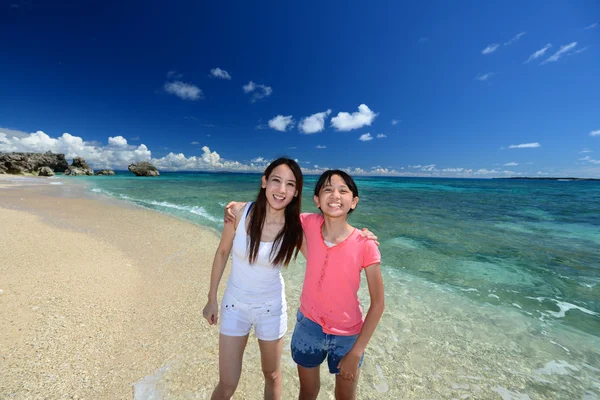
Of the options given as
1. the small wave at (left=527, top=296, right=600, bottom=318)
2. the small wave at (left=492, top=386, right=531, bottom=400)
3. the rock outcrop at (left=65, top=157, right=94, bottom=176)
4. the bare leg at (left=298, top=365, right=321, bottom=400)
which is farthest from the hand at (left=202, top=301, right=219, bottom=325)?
the rock outcrop at (left=65, top=157, right=94, bottom=176)

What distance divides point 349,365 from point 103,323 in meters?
4.01

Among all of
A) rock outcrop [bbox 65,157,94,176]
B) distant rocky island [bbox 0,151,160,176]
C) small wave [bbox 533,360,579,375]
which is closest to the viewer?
small wave [bbox 533,360,579,375]

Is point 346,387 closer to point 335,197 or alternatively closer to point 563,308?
point 335,197

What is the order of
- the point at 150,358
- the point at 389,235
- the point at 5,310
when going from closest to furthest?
the point at 150,358 → the point at 5,310 → the point at 389,235

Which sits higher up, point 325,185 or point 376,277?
point 325,185

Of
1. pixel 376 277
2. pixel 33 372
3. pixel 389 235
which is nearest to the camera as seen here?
pixel 376 277

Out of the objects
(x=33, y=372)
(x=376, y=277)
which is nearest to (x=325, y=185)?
(x=376, y=277)

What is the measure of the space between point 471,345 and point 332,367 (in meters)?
3.51

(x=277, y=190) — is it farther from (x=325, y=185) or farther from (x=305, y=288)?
(x=305, y=288)

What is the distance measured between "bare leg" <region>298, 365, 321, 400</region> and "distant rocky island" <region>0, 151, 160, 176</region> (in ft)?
280

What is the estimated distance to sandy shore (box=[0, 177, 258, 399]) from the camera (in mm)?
2889

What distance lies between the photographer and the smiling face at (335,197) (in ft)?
7.05

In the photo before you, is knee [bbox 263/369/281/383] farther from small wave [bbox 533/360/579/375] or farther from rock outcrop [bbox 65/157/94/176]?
rock outcrop [bbox 65/157/94/176]

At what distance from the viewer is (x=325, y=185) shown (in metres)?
2.25
